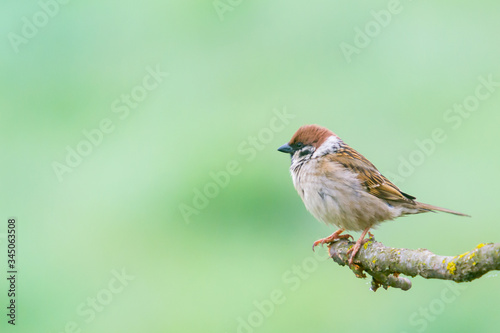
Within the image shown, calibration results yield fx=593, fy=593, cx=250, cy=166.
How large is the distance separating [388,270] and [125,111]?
4.75 m

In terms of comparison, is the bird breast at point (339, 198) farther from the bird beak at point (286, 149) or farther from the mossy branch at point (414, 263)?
the mossy branch at point (414, 263)

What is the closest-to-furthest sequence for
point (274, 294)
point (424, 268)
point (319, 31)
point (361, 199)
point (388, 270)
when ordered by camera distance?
point (424, 268) → point (388, 270) → point (361, 199) → point (274, 294) → point (319, 31)

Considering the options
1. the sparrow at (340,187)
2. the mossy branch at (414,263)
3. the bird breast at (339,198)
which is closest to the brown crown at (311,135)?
the sparrow at (340,187)

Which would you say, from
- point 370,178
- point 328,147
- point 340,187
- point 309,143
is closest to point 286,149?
point 309,143

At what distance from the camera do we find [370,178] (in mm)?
4332

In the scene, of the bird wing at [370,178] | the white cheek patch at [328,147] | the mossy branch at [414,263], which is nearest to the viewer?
the mossy branch at [414,263]

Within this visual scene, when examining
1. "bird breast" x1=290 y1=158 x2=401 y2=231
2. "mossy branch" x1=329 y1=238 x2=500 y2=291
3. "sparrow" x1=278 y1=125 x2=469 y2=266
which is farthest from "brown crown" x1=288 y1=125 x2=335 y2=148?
"mossy branch" x1=329 y1=238 x2=500 y2=291

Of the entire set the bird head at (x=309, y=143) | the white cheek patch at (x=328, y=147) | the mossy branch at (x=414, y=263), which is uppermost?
the bird head at (x=309, y=143)

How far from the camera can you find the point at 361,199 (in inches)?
162

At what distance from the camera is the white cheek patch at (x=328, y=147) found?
4.32 meters

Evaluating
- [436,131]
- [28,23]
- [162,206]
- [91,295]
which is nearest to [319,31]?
[436,131]

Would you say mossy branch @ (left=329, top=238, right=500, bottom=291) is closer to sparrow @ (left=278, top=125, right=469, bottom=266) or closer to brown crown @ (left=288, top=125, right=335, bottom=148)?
sparrow @ (left=278, top=125, right=469, bottom=266)

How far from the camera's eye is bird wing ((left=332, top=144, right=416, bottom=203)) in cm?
421

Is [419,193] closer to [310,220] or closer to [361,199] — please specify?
[310,220]
